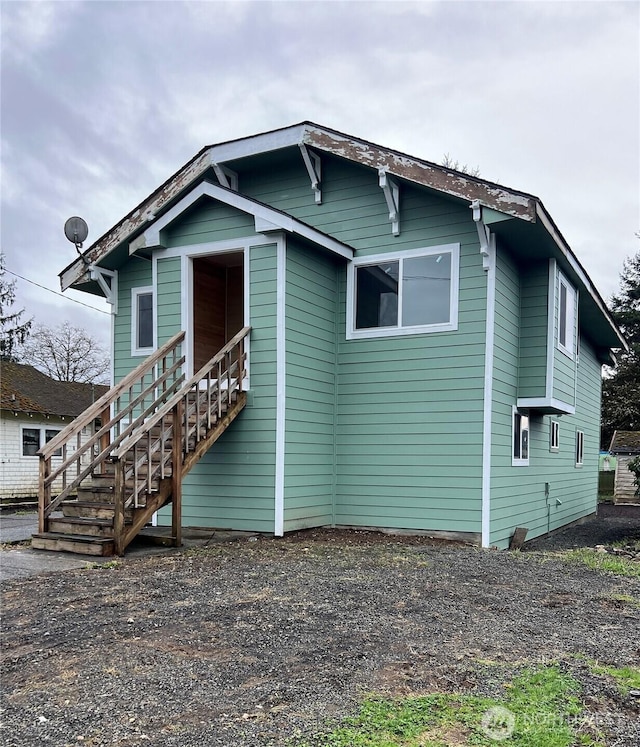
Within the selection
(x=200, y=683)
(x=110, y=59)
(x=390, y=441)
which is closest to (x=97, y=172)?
(x=110, y=59)

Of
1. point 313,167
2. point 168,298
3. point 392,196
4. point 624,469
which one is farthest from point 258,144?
point 624,469

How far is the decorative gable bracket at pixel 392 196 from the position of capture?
867 cm

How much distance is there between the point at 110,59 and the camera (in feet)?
37.6

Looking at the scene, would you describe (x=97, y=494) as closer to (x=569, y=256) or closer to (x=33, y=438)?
(x=569, y=256)

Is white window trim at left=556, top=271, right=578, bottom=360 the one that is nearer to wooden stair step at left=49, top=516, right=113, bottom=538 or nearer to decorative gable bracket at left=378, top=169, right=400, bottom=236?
decorative gable bracket at left=378, top=169, right=400, bottom=236

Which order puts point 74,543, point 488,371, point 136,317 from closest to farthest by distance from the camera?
point 74,543 < point 488,371 < point 136,317

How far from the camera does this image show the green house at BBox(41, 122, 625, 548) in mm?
8383

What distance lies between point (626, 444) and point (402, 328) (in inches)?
607

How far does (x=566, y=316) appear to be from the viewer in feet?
33.9

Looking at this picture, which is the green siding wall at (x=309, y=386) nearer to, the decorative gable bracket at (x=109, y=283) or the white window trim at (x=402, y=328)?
the white window trim at (x=402, y=328)

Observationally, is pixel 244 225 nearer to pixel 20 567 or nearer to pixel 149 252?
pixel 149 252

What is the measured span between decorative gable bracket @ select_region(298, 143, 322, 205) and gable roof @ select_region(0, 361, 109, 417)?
1179cm

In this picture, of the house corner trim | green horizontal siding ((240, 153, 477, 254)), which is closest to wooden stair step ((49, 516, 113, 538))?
the house corner trim

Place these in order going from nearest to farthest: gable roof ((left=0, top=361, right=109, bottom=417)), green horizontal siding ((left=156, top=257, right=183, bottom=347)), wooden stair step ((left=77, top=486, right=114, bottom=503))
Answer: wooden stair step ((left=77, top=486, right=114, bottom=503)) < green horizontal siding ((left=156, top=257, right=183, bottom=347)) < gable roof ((left=0, top=361, right=109, bottom=417))
